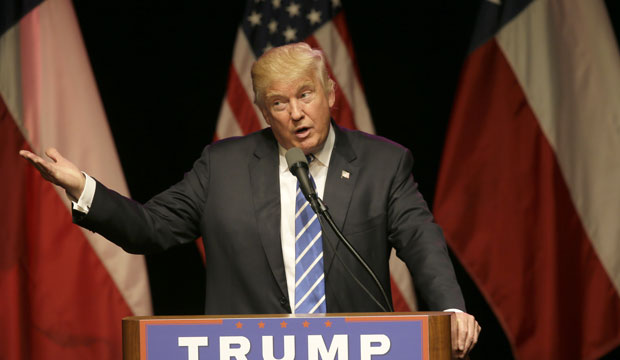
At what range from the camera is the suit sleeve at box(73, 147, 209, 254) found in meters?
1.84

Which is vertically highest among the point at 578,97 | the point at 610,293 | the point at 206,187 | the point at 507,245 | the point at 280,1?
the point at 280,1

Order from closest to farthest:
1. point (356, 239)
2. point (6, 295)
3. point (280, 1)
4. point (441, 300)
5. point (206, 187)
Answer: point (441, 300), point (356, 239), point (206, 187), point (6, 295), point (280, 1)

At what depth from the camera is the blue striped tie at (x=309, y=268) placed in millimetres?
2018

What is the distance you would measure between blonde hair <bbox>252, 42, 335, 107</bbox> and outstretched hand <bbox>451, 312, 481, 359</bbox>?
2.73 feet

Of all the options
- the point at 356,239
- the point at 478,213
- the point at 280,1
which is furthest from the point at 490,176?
the point at 356,239

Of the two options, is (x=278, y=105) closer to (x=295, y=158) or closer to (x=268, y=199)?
(x=268, y=199)

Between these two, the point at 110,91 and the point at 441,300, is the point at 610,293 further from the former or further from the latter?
the point at 110,91

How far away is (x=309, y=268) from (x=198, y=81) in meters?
1.90

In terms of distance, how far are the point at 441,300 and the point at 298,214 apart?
499 mm

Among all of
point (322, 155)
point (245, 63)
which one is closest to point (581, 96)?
point (245, 63)

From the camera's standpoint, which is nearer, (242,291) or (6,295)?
(242,291)

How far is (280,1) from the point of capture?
357 centimetres

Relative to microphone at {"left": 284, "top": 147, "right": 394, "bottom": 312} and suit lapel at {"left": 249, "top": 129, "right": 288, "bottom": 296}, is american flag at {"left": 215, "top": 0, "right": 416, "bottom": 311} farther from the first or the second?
microphone at {"left": 284, "top": 147, "right": 394, "bottom": 312}

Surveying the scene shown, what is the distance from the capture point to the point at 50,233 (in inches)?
130
